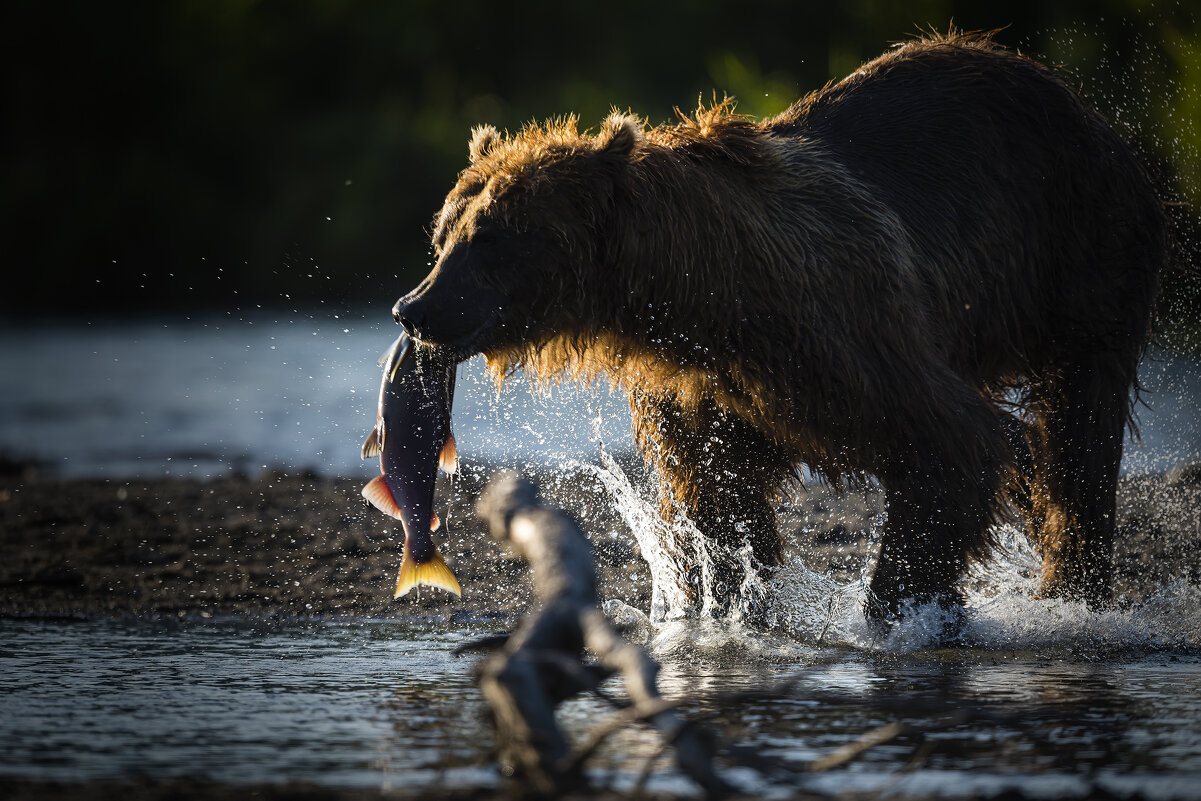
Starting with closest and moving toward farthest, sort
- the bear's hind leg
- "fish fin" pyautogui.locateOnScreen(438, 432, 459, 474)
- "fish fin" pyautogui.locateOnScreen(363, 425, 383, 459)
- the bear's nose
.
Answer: the bear's nose
"fish fin" pyautogui.locateOnScreen(438, 432, 459, 474)
"fish fin" pyautogui.locateOnScreen(363, 425, 383, 459)
the bear's hind leg

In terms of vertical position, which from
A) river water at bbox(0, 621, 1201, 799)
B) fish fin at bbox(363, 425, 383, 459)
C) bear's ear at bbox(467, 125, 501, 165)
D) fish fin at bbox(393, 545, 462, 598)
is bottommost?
river water at bbox(0, 621, 1201, 799)

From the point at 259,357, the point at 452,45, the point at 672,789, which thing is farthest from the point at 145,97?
the point at 672,789

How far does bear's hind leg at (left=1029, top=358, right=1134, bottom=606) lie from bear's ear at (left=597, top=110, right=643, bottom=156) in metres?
1.83

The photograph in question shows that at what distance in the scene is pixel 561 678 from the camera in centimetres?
258

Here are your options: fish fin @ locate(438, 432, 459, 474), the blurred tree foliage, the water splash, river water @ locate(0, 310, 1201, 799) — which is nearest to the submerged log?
river water @ locate(0, 310, 1201, 799)

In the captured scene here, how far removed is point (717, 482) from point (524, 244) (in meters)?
1.06

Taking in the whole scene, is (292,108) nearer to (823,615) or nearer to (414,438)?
(414,438)

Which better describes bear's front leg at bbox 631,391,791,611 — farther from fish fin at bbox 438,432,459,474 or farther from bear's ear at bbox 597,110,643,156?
bear's ear at bbox 597,110,643,156

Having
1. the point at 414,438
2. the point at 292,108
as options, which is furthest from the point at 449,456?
the point at 292,108

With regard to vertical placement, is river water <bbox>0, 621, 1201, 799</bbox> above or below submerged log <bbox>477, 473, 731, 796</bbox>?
below

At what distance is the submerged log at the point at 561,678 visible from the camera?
2379 mm

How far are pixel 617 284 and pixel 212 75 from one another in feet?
67.2

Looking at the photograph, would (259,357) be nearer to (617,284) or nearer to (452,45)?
(617,284)

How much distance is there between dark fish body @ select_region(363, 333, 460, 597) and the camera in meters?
4.29
